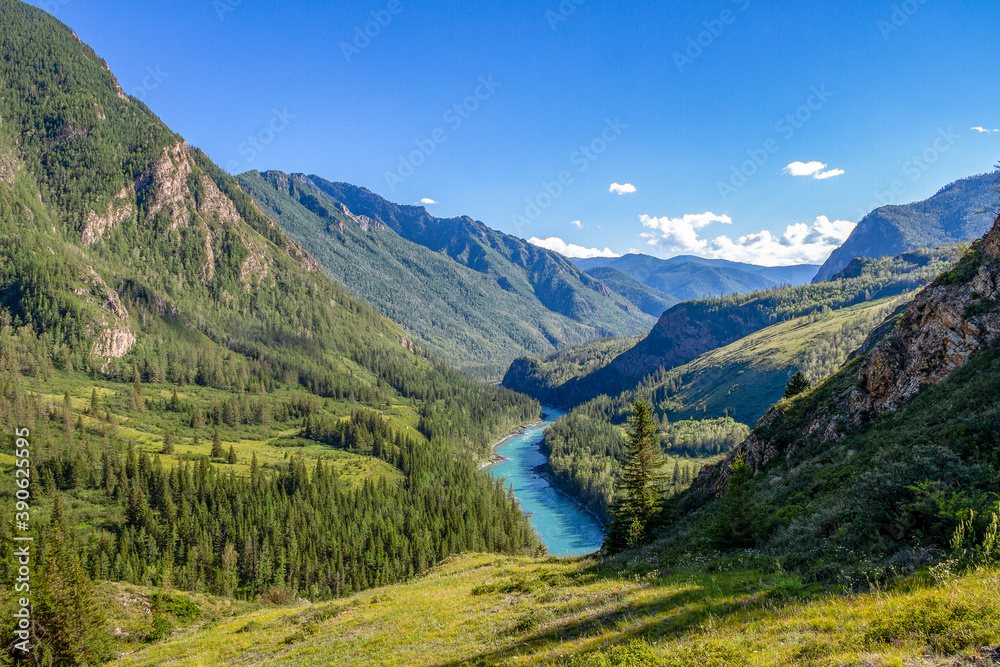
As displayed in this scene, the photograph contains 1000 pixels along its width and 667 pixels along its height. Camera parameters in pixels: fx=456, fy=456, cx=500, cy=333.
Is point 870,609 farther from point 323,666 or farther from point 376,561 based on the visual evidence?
point 376,561

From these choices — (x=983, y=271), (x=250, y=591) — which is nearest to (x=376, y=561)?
(x=250, y=591)

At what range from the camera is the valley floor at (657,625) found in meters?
9.76

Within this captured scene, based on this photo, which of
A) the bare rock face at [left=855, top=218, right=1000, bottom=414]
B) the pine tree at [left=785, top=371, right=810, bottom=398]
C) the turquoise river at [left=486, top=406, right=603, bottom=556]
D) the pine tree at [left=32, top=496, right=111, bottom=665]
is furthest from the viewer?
the turquoise river at [left=486, top=406, right=603, bottom=556]

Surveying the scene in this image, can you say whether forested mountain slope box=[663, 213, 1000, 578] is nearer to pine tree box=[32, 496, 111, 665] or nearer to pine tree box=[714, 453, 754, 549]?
pine tree box=[714, 453, 754, 549]

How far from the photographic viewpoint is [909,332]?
→ 4134cm

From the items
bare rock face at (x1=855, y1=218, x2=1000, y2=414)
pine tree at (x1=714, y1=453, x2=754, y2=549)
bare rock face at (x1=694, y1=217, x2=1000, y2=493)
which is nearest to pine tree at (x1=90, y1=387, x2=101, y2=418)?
bare rock face at (x1=694, y1=217, x2=1000, y2=493)

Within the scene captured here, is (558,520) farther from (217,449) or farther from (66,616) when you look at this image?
(66,616)

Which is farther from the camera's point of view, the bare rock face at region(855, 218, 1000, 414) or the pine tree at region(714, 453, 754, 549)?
the bare rock face at region(855, 218, 1000, 414)

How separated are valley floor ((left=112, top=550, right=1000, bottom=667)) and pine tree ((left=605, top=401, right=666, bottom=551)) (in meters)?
9.77

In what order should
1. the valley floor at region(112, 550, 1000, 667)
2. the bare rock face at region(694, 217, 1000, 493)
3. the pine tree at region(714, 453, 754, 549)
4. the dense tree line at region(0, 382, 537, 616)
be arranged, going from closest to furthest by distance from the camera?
the valley floor at region(112, 550, 1000, 667) → the pine tree at region(714, 453, 754, 549) → the bare rock face at region(694, 217, 1000, 493) → the dense tree line at region(0, 382, 537, 616)

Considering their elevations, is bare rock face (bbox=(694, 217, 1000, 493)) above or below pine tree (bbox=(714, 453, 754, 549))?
above

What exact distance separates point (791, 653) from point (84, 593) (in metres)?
53.4

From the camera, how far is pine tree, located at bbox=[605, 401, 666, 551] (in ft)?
148

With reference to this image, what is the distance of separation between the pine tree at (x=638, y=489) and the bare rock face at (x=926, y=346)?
6.85m
